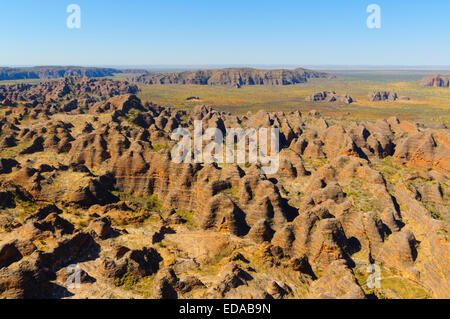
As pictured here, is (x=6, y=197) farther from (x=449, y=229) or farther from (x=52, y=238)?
(x=449, y=229)

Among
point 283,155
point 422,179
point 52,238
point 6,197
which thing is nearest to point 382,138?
point 422,179

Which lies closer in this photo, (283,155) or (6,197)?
(6,197)

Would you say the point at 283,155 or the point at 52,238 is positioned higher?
the point at 283,155

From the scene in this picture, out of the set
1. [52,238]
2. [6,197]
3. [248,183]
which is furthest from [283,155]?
[6,197]
